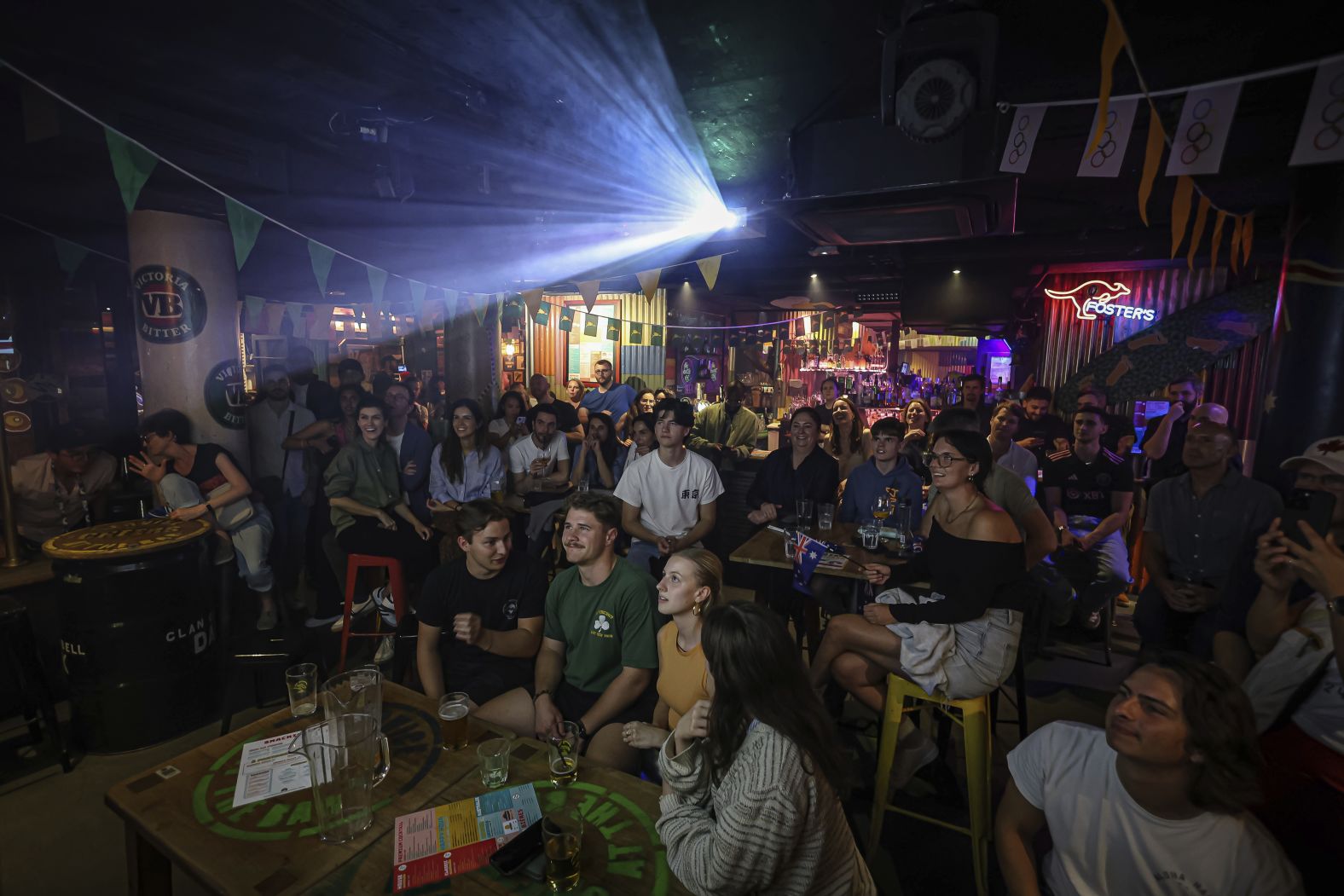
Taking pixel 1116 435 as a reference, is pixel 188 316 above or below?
above

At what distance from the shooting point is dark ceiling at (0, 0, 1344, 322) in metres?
3.29

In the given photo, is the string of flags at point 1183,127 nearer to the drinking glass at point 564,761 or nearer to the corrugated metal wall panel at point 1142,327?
the drinking glass at point 564,761

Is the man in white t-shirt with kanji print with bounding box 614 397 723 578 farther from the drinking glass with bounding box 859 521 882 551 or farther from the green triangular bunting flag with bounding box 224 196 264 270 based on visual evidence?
the green triangular bunting flag with bounding box 224 196 264 270

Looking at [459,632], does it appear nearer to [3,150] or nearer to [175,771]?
[175,771]

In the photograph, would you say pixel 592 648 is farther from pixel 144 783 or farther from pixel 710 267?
pixel 710 267

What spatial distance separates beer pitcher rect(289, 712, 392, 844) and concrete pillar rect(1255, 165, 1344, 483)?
523 centimetres

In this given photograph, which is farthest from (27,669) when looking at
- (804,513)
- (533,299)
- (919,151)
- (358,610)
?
(533,299)

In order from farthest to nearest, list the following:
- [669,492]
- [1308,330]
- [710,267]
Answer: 1. [710,267]
2. [669,492]
3. [1308,330]

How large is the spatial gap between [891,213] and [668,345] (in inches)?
385

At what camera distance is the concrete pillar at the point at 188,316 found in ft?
16.9

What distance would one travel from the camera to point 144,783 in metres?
1.91

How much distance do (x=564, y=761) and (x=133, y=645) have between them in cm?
326

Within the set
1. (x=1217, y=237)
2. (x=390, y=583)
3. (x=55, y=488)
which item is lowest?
(x=390, y=583)

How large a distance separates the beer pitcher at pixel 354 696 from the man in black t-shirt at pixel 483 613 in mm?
738
